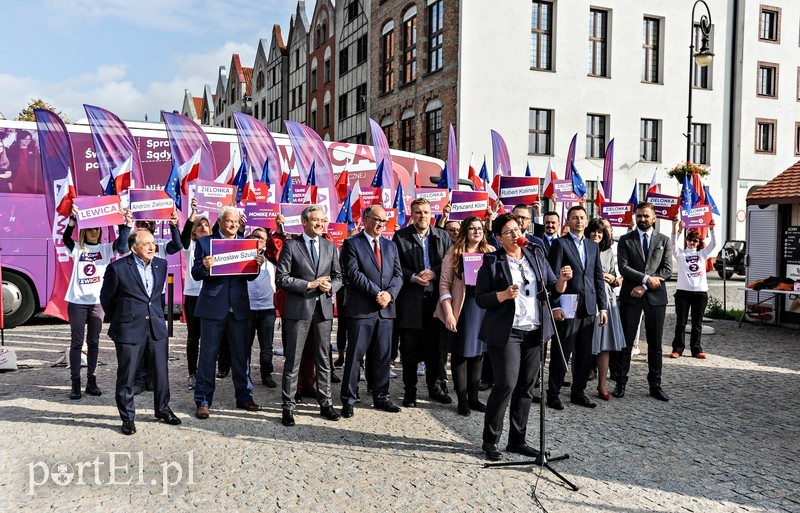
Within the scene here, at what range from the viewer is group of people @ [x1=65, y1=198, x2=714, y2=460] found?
18.0 feet

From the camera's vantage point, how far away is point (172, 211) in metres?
7.63

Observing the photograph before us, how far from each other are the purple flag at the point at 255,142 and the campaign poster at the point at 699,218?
23.0ft

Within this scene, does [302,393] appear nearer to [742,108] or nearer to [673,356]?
[673,356]

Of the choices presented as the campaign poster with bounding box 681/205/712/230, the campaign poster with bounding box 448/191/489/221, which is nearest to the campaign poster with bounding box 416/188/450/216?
the campaign poster with bounding box 448/191/489/221

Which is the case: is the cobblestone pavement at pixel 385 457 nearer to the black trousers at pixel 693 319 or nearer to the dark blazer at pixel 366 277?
the dark blazer at pixel 366 277

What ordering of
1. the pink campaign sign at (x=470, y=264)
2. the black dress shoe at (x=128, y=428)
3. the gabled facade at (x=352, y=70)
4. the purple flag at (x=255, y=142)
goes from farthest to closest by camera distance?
the gabled facade at (x=352, y=70) < the purple flag at (x=255, y=142) < the pink campaign sign at (x=470, y=264) < the black dress shoe at (x=128, y=428)

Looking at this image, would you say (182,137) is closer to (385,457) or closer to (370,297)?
(370,297)

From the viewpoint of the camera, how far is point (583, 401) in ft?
23.5

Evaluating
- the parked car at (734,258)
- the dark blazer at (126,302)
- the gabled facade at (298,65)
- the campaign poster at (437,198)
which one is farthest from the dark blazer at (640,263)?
the gabled facade at (298,65)

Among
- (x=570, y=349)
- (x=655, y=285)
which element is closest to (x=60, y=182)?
(x=570, y=349)

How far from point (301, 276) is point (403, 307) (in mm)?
1291

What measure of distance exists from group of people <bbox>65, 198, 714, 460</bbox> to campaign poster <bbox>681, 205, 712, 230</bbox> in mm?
3685

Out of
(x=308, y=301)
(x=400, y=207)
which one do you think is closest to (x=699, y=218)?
(x=400, y=207)

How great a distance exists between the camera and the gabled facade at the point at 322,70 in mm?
40469
